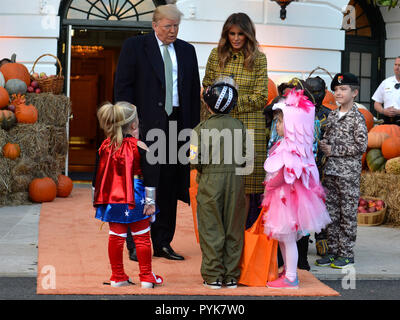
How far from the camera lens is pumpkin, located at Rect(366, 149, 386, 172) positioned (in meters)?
9.64

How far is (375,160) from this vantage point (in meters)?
9.69

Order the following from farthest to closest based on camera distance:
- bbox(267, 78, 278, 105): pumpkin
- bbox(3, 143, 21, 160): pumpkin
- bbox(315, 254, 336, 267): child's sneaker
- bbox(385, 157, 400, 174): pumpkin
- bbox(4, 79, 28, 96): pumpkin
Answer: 1. bbox(267, 78, 278, 105): pumpkin
2. bbox(4, 79, 28, 96): pumpkin
3. bbox(3, 143, 21, 160): pumpkin
4. bbox(385, 157, 400, 174): pumpkin
5. bbox(315, 254, 336, 267): child's sneaker

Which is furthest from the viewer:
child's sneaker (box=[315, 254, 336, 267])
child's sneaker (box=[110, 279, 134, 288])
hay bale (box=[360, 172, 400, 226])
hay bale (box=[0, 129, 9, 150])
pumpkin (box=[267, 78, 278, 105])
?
pumpkin (box=[267, 78, 278, 105])

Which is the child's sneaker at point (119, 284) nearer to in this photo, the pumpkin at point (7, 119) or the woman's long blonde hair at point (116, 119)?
the woman's long blonde hair at point (116, 119)

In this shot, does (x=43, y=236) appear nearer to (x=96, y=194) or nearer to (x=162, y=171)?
(x=162, y=171)

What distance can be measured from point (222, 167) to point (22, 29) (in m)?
7.08

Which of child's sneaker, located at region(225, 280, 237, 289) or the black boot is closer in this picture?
child's sneaker, located at region(225, 280, 237, 289)

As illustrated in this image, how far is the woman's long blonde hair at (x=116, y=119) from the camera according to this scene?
484 cm

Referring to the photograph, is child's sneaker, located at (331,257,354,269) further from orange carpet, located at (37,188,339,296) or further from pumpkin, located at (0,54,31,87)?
pumpkin, located at (0,54,31,87)

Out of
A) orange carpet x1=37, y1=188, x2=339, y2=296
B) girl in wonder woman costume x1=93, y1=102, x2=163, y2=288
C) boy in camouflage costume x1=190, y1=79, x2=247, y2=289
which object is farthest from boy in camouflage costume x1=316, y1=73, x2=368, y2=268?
girl in wonder woman costume x1=93, y1=102, x2=163, y2=288

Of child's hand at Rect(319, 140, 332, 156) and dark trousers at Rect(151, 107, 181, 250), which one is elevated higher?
child's hand at Rect(319, 140, 332, 156)

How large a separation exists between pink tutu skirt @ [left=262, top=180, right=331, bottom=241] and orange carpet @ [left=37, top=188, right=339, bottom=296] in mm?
433

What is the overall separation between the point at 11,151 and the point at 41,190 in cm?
66

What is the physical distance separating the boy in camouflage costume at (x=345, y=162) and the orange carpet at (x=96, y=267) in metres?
0.53
